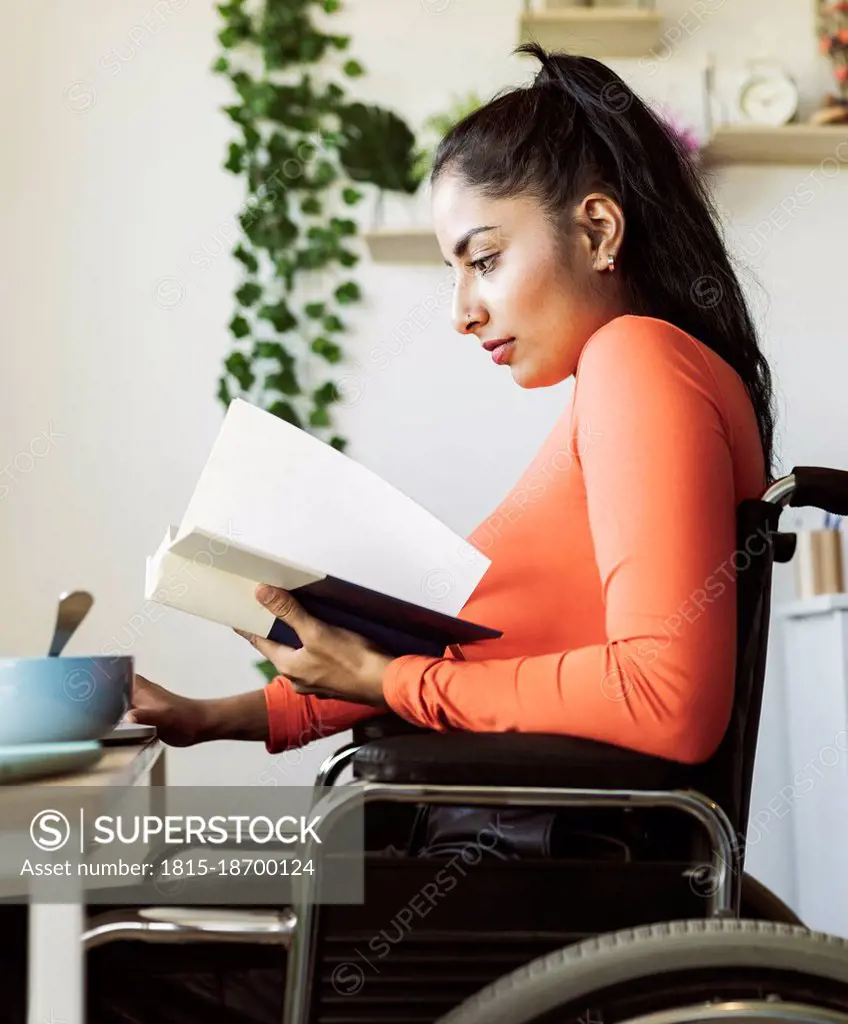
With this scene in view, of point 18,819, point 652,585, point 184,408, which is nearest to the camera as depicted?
point 18,819

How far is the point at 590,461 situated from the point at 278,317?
1.69 metres

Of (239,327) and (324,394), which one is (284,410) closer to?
(324,394)

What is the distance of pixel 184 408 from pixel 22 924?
1677mm

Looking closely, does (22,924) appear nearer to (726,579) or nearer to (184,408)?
(726,579)

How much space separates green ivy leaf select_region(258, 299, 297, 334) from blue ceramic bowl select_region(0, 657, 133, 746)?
1.80 metres

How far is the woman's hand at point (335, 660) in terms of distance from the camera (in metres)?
0.89

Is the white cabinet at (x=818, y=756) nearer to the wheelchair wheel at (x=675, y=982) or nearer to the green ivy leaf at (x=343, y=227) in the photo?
the green ivy leaf at (x=343, y=227)

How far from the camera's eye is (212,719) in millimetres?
1191

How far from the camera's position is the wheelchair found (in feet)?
2.06

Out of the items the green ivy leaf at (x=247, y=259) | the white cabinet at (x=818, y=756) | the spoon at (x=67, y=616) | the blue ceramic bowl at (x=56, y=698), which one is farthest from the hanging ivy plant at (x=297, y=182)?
the blue ceramic bowl at (x=56, y=698)

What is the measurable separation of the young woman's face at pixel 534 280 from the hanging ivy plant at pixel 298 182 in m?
1.40

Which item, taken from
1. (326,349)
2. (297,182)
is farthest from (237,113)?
(326,349)

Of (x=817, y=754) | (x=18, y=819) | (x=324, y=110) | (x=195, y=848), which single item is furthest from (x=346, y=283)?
(x=18, y=819)

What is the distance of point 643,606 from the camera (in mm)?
800
